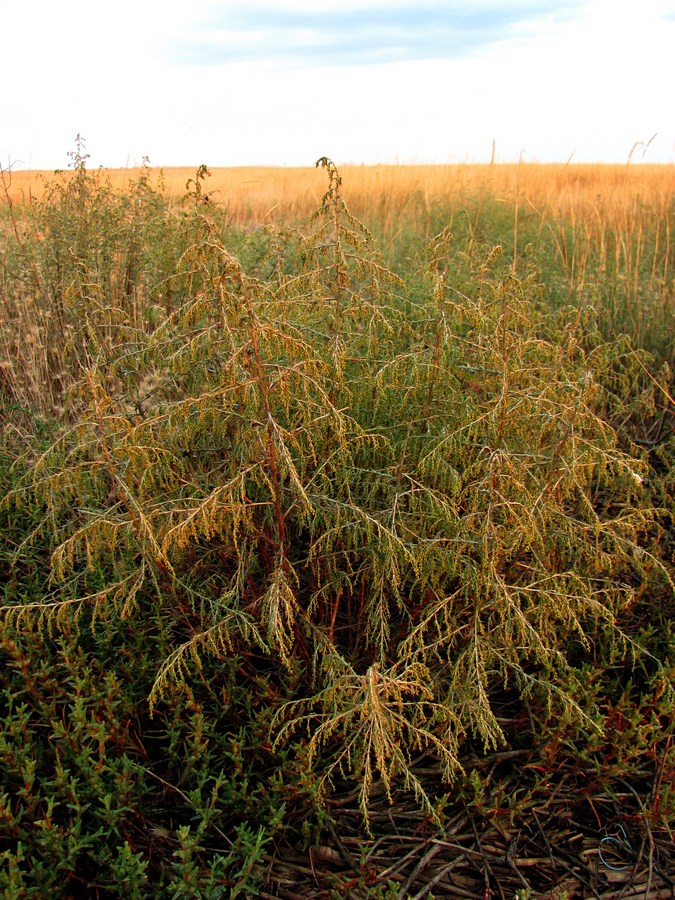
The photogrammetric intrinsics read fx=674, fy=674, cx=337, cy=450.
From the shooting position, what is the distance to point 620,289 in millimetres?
4859

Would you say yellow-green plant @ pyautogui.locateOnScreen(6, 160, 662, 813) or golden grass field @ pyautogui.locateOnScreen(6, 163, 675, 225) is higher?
golden grass field @ pyautogui.locateOnScreen(6, 163, 675, 225)

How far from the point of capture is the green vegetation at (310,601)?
5.71 ft

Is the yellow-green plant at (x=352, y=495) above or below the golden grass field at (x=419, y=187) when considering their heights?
below

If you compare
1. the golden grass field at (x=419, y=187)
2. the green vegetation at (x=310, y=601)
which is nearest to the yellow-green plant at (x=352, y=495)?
the green vegetation at (x=310, y=601)

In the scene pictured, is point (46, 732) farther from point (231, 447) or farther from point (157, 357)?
point (157, 357)

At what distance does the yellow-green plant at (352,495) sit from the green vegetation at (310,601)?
1cm

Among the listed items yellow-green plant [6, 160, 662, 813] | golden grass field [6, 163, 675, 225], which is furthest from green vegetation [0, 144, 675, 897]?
golden grass field [6, 163, 675, 225]

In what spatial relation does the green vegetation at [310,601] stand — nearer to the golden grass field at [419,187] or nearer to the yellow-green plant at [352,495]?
the yellow-green plant at [352,495]

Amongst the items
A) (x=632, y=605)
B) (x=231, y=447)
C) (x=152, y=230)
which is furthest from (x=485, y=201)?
(x=231, y=447)

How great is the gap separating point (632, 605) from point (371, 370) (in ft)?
4.71

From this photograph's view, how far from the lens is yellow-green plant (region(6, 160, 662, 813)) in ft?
5.83

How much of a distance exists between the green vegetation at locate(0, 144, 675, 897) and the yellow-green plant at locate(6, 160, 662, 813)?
0.01 m

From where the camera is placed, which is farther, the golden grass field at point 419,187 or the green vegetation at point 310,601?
the golden grass field at point 419,187

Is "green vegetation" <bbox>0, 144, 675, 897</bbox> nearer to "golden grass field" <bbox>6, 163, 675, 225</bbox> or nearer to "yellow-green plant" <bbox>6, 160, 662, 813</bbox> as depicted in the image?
"yellow-green plant" <bbox>6, 160, 662, 813</bbox>
